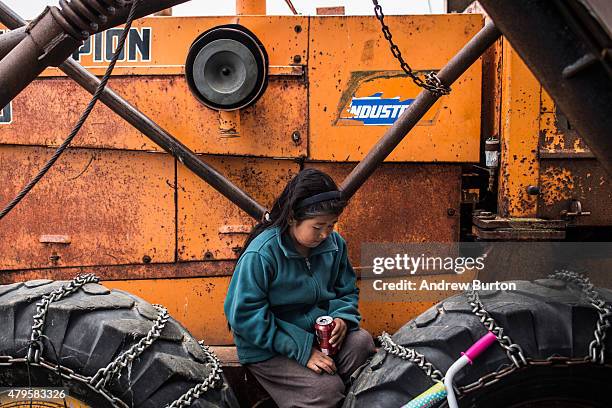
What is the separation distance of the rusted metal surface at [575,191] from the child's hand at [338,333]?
4.08ft

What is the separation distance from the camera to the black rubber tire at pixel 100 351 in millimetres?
2357

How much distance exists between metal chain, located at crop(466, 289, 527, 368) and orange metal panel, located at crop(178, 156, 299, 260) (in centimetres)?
152

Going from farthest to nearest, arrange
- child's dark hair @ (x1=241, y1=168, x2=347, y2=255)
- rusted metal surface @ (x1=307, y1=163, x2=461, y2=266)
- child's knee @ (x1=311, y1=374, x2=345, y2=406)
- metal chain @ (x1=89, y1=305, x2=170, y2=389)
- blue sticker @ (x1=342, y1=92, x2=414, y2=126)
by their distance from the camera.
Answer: rusted metal surface @ (x1=307, y1=163, x2=461, y2=266), blue sticker @ (x1=342, y1=92, x2=414, y2=126), child's dark hair @ (x1=241, y1=168, x2=347, y2=255), child's knee @ (x1=311, y1=374, x2=345, y2=406), metal chain @ (x1=89, y1=305, x2=170, y2=389)

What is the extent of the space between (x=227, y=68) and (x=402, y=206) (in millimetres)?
1156

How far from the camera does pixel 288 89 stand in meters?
3.51

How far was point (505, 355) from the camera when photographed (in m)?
2.16

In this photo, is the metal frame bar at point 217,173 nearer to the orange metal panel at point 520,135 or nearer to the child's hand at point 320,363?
the orange metal panel at point 520,135

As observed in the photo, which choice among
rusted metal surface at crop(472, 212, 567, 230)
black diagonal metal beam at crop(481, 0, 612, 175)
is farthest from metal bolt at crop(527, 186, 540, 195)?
black diagonal metal beam at crop(481, 0, 612, 175)

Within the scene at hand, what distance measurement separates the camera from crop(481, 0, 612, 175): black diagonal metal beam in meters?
1.50

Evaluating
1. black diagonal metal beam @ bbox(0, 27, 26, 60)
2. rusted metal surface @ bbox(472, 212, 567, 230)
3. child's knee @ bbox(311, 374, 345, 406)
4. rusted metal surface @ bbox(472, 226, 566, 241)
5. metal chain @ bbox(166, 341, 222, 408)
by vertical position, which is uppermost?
black diagonal metal beam @ bbox(0, 27, 26, 60)

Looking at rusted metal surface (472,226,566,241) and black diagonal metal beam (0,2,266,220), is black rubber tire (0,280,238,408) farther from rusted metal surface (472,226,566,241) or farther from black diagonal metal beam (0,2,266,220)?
rusted metal surface (472,226,566,241)

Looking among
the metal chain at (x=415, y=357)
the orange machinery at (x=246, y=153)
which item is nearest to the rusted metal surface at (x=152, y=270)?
the orange machinery at (x=246, y=153)

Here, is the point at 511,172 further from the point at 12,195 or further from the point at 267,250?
the point at 12,195

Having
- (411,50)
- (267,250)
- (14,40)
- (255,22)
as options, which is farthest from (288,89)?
(14,40)
